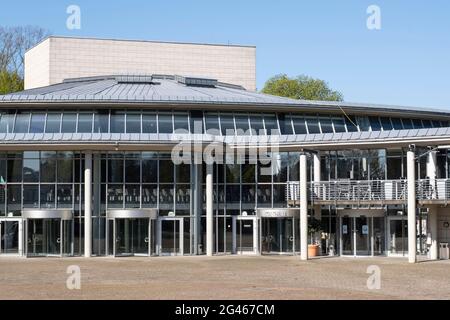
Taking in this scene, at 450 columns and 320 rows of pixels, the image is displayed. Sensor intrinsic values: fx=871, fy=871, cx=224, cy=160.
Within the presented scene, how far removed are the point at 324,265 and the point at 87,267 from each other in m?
10.4

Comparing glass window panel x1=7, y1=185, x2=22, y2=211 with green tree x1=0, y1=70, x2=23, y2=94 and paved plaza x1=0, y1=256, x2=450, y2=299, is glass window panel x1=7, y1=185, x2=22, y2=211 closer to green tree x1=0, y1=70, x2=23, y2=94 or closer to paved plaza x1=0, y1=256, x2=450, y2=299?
paved plaza x1=0, y1=256, x2=450, y2=299

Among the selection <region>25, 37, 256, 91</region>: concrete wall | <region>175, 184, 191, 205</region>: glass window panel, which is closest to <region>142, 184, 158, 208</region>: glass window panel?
<region>175, 184, 191, 205</region>: glass window panel

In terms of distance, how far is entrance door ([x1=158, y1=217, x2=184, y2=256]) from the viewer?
45625 millimetres

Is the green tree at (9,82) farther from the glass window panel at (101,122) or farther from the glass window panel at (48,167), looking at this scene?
the glass window panel at (48,167)

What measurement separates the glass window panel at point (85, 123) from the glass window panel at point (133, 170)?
2.81m

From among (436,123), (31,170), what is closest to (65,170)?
(31,170)

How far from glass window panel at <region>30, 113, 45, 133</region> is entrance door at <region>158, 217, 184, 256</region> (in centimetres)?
810

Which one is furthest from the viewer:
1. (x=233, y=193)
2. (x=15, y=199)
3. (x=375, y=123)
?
(x=375, y=123)

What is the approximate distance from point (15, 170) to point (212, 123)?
1079cm

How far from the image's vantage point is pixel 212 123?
47.7 metres

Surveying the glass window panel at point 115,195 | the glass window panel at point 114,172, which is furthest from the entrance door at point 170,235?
the glass window panel at point 114,172

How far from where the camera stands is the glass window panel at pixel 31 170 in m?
45.6

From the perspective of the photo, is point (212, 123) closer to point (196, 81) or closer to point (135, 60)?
point (196, 81)

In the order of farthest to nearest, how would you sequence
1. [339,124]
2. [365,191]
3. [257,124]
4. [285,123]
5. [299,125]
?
[339,124]
[299,125]
[285,123]
[257,124]
[365,191]
